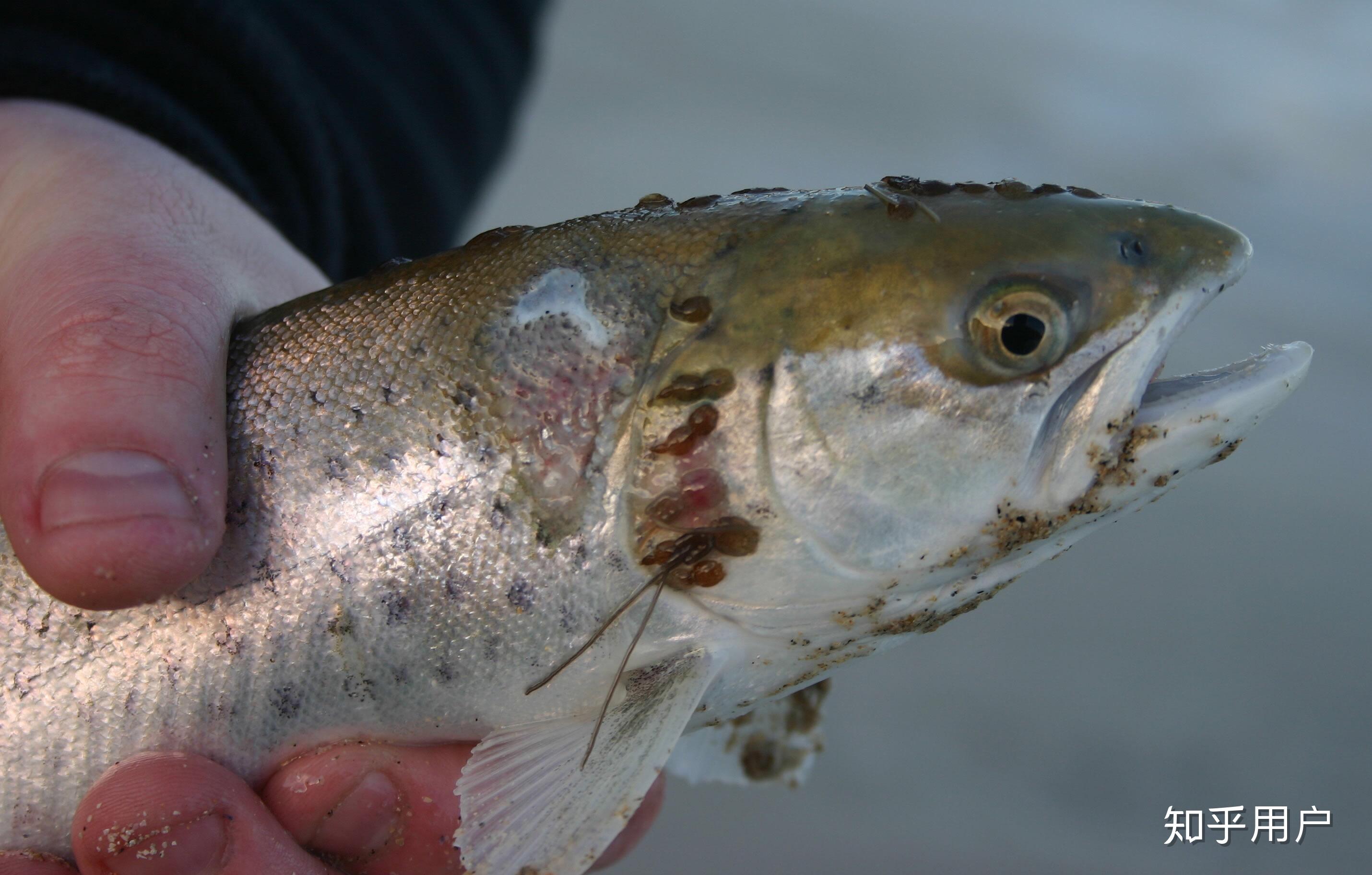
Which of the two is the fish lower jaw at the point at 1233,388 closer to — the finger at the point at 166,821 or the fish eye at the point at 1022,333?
the fish eye at the point at 1022,333

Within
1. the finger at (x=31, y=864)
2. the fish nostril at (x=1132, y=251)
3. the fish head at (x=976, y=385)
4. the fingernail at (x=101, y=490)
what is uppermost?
the fish nostril at (x=1132, y=251)

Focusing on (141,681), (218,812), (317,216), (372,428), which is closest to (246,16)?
(317,216)

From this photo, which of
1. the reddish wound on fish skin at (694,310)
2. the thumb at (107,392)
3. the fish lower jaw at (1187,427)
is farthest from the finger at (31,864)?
the fish lower jaw at (1187,427)

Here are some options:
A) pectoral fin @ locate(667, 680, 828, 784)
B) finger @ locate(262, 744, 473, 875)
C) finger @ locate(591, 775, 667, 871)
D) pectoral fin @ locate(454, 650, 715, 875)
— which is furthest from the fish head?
finger @ locate(591, 775, 667, 871)

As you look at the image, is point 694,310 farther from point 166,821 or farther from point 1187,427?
point 166,821

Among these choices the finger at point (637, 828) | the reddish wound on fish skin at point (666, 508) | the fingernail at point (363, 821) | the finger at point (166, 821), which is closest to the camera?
the reddish wound on fish skin at point (666, 508)

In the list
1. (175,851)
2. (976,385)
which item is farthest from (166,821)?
(976,385)

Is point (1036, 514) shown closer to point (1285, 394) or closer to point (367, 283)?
point (1285, 394)
